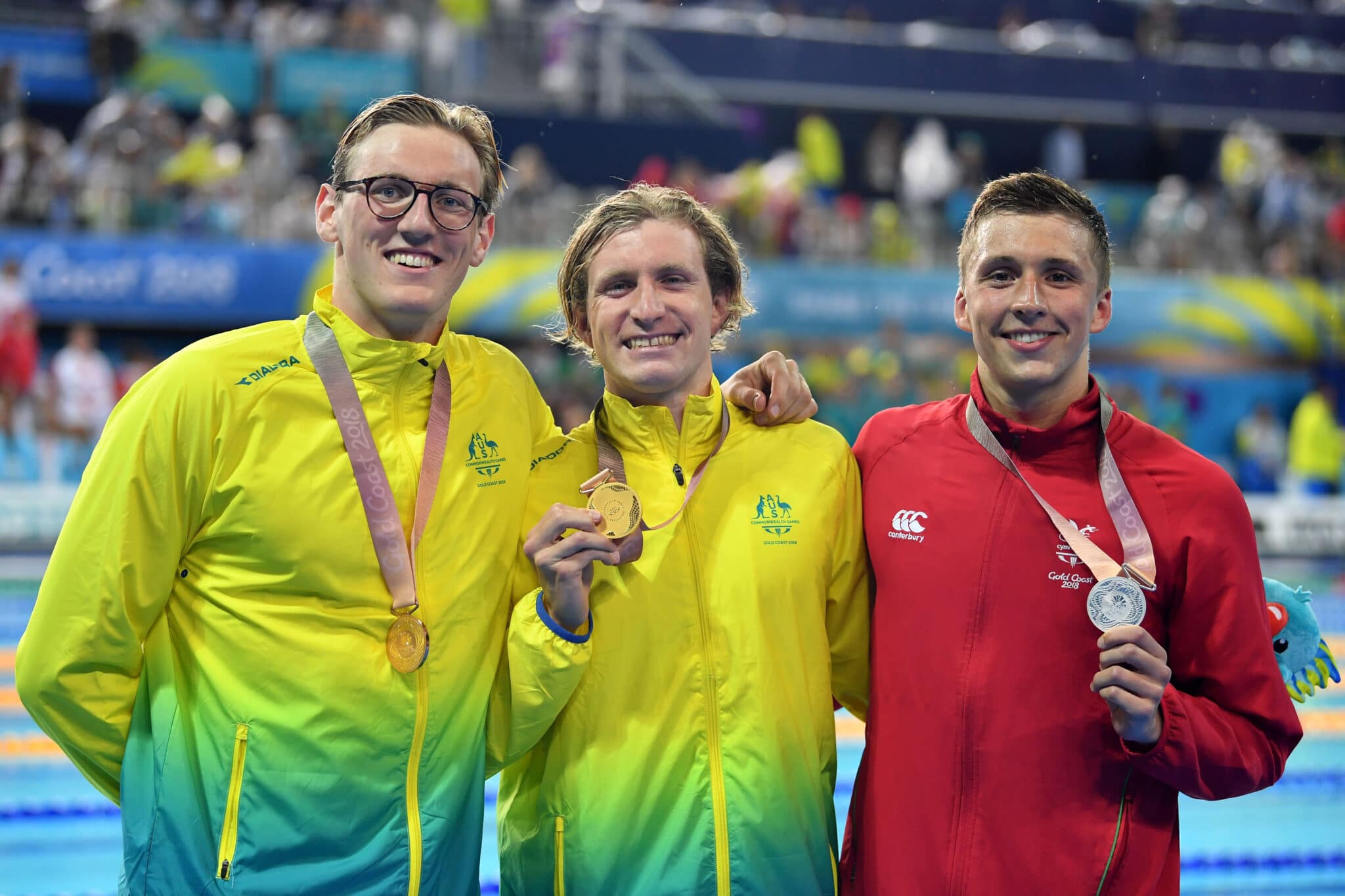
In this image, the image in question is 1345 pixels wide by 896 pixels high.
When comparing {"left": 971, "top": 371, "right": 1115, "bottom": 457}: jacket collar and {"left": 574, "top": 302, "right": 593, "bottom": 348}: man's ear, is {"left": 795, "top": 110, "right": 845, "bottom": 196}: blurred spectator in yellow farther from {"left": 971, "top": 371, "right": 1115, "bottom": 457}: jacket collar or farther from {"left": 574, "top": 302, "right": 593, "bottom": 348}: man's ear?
{"left": 971, "top": 371, "right": 1115, "bottom": 457}: jacket collar

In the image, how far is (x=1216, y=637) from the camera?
221 cm

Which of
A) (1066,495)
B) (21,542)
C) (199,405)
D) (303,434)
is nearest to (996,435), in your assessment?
(1066,495)

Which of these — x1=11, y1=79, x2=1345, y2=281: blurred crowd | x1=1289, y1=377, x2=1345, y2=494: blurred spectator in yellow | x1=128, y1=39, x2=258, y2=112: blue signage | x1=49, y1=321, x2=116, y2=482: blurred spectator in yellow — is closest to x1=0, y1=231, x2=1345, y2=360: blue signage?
x1=11, y1=79, x2=1345, y2=281: blurred crowd

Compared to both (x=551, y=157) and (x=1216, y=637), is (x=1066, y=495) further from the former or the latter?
(x=551, y=157)

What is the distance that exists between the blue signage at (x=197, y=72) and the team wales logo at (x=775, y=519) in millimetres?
13797

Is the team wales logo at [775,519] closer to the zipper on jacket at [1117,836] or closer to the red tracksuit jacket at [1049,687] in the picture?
the red tracksuit jacket at [1049,687]

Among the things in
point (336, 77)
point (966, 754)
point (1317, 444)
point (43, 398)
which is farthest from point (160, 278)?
point (1317, 444)

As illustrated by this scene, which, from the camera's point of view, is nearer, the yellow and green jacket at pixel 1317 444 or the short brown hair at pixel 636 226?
the short brown hair at pixel 636 226

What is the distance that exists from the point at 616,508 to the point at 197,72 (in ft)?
46.2

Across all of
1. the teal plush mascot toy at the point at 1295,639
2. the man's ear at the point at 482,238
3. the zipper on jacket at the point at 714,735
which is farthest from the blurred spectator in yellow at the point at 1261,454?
the man's ear at the point at 482,238

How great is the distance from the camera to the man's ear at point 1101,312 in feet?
8.05

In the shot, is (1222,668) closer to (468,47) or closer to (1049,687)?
(1049,687)

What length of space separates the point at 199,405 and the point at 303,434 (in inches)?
7.4

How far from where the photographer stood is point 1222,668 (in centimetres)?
222
